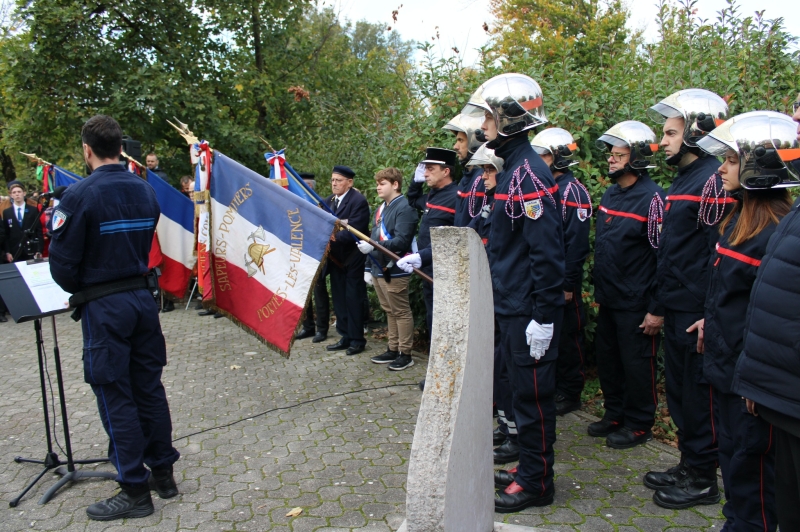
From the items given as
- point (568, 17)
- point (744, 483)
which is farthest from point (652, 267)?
point (568, 17)

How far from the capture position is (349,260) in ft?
24.9

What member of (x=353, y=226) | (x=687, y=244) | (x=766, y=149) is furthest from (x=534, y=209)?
(x=353, y=226)

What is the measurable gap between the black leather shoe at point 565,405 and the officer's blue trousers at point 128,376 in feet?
10.7

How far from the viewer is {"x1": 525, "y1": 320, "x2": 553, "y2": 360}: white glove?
3541 mm

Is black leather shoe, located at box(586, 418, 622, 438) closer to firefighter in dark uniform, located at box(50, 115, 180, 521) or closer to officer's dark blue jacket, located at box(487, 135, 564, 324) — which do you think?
officer's dark blue jacket, located at box(487, 135, 564, 324)

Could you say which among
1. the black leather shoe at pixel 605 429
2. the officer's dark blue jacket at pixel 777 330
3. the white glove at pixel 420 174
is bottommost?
the black leather shoe at pixel 605 429

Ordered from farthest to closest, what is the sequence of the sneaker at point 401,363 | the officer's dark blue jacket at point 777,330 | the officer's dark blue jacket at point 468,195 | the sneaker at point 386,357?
the sneaker at point 386,357 → the sneaker at point 401,363 → the officer's dark blue jacket at point 468,195 → the officer's dark blue jacket at point 777,330

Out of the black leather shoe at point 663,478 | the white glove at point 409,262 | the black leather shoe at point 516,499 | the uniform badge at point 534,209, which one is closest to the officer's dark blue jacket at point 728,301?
the uniform badge at point 534,209

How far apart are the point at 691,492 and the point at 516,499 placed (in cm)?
108

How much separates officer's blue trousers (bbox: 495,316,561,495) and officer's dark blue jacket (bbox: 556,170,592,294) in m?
1.52

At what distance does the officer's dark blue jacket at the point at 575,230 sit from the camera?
5.15 metres

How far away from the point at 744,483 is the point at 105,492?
12.6 ft

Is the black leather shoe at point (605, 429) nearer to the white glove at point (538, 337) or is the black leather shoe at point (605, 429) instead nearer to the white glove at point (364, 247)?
the white glove at point (538, 337)

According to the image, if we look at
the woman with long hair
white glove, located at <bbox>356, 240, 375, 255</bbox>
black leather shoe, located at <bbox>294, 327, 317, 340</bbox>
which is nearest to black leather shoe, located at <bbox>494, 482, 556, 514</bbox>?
the woman with long hair
